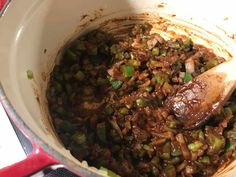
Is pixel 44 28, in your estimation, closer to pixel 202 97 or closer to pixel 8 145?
pixel 8 145

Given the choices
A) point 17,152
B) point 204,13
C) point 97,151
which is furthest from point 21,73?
point 204,13

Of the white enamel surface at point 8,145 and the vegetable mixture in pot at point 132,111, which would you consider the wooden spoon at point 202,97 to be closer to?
the vegetable mixture in pot at point 132,111

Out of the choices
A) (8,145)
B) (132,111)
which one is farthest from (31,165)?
(132,111)

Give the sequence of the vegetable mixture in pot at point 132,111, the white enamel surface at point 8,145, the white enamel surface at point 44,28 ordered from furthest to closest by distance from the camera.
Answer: the vegetable mixture in pot at point 132,111 → the white enamel surface at point 8,145 → the white enamel surface at point 44,28

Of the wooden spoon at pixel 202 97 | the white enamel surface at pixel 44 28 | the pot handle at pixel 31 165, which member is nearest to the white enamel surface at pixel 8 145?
the white enamel surface at pixel 44 28

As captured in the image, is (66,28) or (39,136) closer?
(39,136)

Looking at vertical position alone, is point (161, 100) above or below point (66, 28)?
below

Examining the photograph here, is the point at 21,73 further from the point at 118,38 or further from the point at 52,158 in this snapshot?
the point at 118,38

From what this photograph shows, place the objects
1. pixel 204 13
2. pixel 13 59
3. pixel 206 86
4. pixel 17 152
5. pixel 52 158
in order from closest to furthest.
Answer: pixel 52 158 → pixel 13 59 → pixel 17 152 → pixel 206 86 → pixel 204 13
